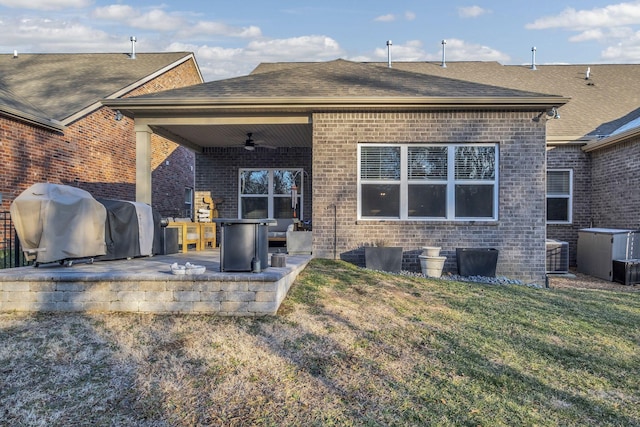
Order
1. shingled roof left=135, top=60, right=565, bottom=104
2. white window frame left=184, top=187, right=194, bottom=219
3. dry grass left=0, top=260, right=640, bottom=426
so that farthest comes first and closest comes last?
white window frame left=184, top=187, right=194, bottom=219 → shingled roof left=135, top=60, right=565, bottom=104 → dry grass left=0, top=260, right=640, bottom=426

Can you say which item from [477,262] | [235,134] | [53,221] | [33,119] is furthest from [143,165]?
[477,262]

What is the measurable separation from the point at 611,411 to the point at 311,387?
81.8 inches

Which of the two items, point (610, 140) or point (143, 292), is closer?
point (143, 292)

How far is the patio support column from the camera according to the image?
25.8 ft

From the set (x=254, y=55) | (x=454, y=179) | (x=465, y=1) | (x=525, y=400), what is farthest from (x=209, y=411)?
(x=254, y=55)

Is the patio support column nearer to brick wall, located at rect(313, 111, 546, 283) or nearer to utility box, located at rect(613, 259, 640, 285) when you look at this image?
brick wall, located at rect(313, 111, 546, 283)

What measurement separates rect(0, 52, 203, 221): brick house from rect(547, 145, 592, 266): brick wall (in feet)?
34.6

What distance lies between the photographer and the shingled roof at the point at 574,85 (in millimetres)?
11227

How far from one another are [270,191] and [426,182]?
463 cm

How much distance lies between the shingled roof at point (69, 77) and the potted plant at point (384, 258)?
8.17 metres

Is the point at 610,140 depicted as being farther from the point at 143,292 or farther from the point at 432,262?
the point at 143,292

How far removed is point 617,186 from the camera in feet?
32.4

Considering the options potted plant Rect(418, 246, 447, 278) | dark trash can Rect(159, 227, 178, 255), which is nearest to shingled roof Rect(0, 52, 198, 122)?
dark trash can Rect(159, 227, 178, 255)

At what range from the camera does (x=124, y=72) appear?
563 inches
